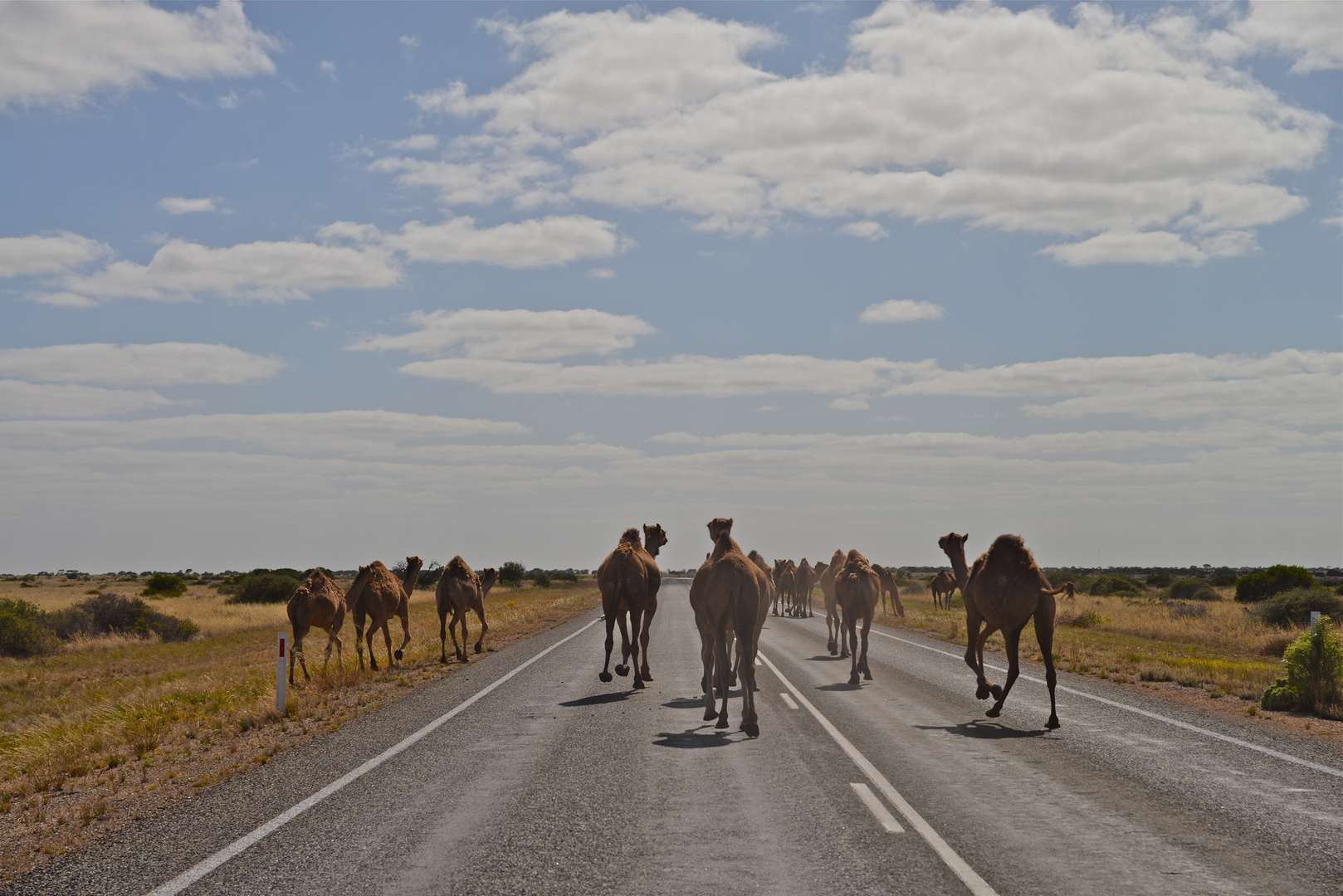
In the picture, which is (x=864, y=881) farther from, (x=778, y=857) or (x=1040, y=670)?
(x=1040, y=670)

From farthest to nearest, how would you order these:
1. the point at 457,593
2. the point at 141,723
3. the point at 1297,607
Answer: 1. the point at 1297,607
2. the point at 457,593
3. the point at 141,723

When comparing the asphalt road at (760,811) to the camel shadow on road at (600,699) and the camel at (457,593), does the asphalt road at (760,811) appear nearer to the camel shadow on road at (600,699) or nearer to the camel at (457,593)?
the camel shadow on road at (600,699)

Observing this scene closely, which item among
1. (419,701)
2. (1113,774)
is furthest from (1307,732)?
(419,701)

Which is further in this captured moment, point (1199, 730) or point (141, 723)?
point (141, 723)

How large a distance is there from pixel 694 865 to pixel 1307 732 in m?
10.7

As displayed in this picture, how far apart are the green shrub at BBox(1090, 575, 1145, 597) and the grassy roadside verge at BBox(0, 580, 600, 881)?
Answer: 57425mm

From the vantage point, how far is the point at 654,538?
1895 centimetres

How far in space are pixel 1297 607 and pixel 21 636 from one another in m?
48.7

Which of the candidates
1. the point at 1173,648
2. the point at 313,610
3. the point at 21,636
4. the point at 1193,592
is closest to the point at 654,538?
the point at 313,610

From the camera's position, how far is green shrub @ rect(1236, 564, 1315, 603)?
56.8 metres

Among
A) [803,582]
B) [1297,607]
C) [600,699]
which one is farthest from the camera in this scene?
[803,582]

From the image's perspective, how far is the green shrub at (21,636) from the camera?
33969 mm

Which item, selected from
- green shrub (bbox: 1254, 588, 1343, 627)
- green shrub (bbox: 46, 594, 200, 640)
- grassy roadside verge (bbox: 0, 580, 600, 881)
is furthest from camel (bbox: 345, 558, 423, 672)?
green shrub (bbox: 1254, 588, 1343, 627)

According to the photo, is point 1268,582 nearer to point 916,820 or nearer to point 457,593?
point 457,593
